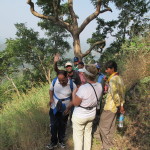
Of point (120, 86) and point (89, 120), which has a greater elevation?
point (120, 86)

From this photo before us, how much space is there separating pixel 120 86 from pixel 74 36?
839 cm

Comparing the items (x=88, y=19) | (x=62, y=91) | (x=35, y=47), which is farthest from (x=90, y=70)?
(x=35, y=47)

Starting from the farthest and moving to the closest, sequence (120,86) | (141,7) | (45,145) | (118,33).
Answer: (118,33), (141,7), (45,145), (120,86)

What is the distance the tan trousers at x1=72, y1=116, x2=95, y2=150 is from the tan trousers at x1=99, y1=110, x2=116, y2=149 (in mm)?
412

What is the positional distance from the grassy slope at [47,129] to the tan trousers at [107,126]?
0.87 ft

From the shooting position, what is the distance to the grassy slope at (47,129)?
3626 millimetres

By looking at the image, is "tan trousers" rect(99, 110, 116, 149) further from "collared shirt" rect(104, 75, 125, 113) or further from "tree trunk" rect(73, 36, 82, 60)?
"tree trunk" rect(73, 36, 82, 60)

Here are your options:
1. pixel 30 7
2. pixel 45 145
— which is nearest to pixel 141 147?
pixel 45 145

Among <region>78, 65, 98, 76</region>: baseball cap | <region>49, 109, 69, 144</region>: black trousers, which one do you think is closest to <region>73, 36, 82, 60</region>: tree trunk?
<region>49, 109, 69, 144</region>: black trousers

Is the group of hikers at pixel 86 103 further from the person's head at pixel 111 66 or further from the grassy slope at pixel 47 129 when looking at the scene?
the grassy slope at pixel 47 129

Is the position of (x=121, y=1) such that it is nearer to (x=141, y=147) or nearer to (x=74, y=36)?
(x=74, y=36)

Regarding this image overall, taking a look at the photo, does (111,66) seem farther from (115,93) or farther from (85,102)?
(85,102)

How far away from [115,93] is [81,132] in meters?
0.88

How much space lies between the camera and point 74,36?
11.1 meters
